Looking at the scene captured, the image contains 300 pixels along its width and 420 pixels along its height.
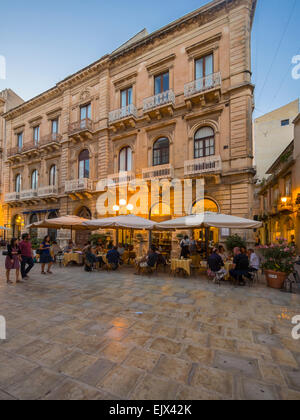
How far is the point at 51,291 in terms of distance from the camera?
586cm

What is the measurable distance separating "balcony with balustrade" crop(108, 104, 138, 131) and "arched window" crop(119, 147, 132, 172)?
1.79m

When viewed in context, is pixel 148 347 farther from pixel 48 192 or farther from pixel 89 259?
pixel 48 192

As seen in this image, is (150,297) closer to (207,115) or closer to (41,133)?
(207,115)

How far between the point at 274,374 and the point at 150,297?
332 cm

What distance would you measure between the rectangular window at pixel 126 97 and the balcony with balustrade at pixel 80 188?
22.5ft

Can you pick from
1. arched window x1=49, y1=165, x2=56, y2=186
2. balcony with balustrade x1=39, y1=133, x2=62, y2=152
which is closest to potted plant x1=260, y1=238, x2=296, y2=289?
arched window x1=49, y1=165, x2=56, y2=186

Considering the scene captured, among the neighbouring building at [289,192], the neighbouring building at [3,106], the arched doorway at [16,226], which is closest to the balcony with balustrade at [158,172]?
the neighbouring building at [289,192]

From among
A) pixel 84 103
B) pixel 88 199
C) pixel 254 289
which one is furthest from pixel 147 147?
pixel 254 289

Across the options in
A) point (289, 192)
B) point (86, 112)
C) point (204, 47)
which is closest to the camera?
point (204, 47)

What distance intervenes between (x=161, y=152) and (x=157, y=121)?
2.26 meters

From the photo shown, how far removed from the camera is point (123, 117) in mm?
15391

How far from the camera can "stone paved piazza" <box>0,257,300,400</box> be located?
2.20m

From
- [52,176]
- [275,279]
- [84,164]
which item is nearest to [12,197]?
[52,176]

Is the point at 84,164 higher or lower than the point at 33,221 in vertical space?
higher
